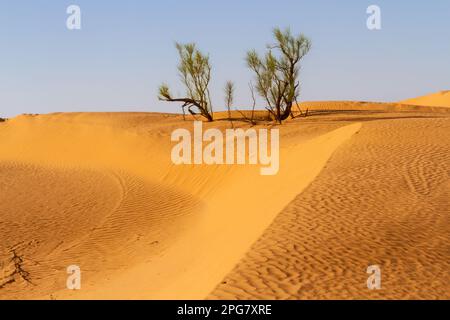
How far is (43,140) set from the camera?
3067cm

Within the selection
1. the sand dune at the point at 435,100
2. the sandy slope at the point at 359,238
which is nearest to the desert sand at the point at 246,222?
the sandy slope at the point at 359,238

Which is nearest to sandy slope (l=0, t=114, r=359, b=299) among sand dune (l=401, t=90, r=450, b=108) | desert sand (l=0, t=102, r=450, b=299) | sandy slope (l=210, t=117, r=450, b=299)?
desert sand (l=0, t=102, r=450, b=299)

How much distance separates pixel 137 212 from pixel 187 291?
892cm

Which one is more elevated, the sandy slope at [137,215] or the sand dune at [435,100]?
the sand dune at [435,100]

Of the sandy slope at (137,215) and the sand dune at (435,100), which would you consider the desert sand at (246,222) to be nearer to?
the sandy slope at (137,215)

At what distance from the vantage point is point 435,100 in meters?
56.8

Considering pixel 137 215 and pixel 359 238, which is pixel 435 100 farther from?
pixel 359 238

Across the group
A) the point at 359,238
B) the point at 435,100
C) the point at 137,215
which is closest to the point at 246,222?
the point at 359,238

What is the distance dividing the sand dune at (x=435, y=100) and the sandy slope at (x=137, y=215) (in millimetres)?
33915

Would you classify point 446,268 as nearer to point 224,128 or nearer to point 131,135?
point 224,128

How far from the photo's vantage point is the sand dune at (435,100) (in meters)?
54.4

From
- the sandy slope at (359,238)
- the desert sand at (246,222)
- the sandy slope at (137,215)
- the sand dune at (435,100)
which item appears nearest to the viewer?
the sandy slope at (359,238)

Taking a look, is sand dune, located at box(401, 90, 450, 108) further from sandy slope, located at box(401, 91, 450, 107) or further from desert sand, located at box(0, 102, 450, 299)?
desert sand, located at box(0, 102, 450, 299)

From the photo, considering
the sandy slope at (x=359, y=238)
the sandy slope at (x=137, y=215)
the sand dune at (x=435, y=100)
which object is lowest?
the sandy slope at (x=137, y=215)
